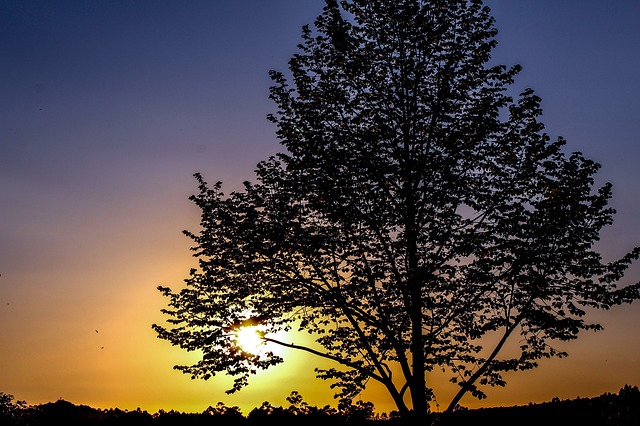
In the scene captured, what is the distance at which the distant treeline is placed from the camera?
23719 mm

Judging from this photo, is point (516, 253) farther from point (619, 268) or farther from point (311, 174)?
point (311, 174)

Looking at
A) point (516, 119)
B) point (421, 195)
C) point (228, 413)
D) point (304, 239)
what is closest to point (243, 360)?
point (228, 413)

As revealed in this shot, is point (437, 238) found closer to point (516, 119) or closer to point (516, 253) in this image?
point (516, 253)

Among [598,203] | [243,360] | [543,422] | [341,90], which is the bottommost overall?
[543,422]

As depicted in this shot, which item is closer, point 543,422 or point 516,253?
point 516,253

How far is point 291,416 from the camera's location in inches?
997

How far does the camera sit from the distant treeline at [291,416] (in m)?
23.7

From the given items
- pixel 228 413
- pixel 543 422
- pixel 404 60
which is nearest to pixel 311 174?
pixel 404 60

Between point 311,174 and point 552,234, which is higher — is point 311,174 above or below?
above

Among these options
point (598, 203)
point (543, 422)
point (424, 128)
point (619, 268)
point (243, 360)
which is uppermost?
point (424, 128)

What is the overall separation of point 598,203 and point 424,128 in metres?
7.11

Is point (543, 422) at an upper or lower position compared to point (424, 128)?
lower

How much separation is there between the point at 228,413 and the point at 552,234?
14.8 m

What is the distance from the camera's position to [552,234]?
22812 mm
